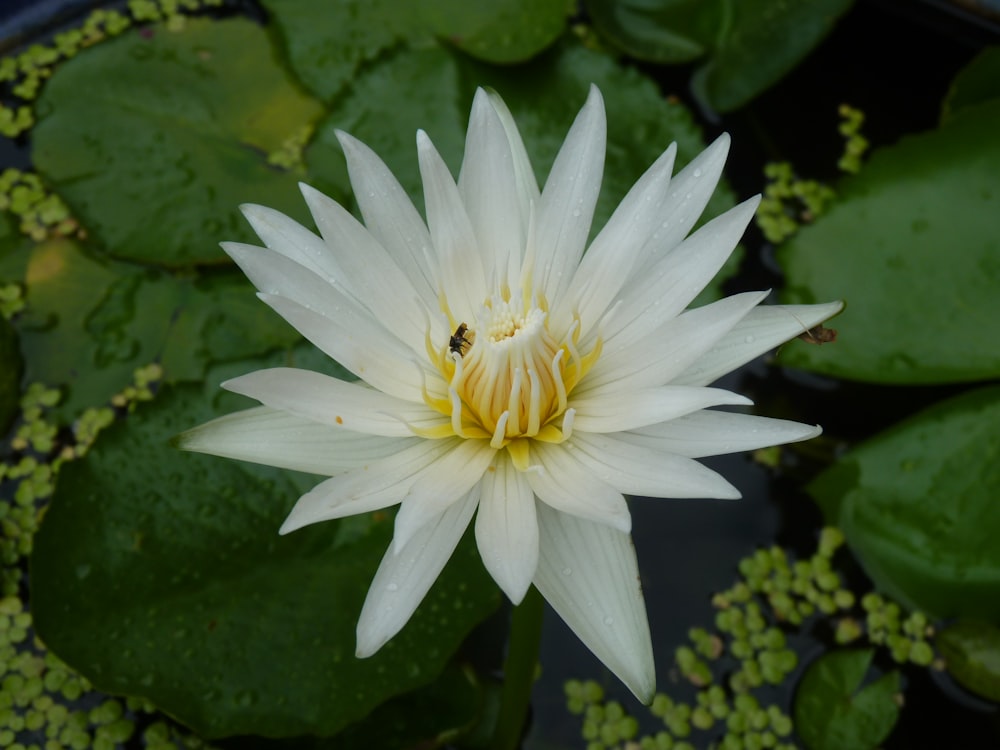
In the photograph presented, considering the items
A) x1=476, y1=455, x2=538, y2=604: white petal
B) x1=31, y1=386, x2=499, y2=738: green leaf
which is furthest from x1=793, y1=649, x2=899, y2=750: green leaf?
x1=476, y1=455, x2=538, y2=604: white petal

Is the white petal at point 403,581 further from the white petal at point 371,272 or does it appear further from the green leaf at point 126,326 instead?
the green leaf at point 126,326

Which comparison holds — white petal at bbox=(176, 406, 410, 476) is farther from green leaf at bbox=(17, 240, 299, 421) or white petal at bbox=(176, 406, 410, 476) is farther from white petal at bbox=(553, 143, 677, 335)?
green leaf at bbox=(17, 240, 299, 421)

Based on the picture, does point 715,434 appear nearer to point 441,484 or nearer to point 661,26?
point 441,484

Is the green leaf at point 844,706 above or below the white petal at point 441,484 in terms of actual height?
below

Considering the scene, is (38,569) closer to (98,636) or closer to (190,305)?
(98,636)

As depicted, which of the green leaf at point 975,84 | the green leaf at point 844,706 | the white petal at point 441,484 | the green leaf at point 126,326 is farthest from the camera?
the green leaf at point 975,84

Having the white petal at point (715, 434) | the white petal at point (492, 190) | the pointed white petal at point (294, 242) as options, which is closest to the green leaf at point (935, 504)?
the white petal at point (715, 434)
